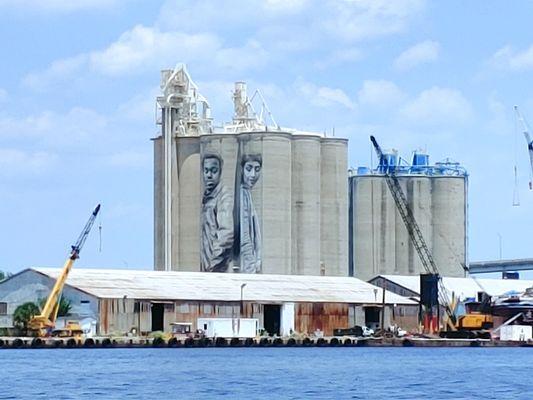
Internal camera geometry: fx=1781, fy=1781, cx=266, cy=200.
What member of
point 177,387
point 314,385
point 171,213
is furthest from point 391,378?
point 171,213

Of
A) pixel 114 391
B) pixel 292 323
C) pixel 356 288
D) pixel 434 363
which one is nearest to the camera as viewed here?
pixel 114 391

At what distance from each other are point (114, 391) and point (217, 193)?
221 ft

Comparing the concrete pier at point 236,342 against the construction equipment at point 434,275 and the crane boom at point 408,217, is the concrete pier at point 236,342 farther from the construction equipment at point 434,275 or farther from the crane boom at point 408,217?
the crane boom at point 408,217

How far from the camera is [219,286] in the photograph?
128 metres

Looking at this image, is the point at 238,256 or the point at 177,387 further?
the point at 238,256

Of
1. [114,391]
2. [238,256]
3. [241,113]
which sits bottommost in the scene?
[114,391]

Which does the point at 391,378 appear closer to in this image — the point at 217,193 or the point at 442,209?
the point at 217,193

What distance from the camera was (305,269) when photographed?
143000 mm

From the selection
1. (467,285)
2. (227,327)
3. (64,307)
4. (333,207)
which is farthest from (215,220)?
(467,285)

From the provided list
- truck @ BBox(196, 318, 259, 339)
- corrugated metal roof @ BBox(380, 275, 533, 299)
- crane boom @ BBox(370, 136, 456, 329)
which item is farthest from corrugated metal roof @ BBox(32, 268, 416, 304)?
crane boom @ BBox(370, 136, 456, 329)

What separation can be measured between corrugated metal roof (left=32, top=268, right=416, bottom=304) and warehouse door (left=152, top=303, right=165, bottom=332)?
590 millimetres

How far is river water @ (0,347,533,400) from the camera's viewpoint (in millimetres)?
74625

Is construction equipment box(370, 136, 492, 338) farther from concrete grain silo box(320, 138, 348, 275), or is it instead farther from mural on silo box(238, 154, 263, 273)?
mural on silo box(238, 154, 263, 273)

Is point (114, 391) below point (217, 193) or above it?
below
